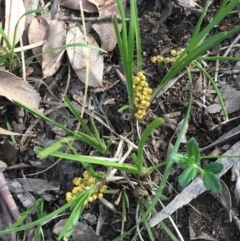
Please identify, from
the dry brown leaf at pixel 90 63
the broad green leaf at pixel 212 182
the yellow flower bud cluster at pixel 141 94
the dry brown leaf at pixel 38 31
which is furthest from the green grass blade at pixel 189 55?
the dry brown leaf at pixel 38 31

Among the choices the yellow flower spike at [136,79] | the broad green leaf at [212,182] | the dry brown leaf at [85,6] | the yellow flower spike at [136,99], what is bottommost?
the broad green leaf at [212,182]

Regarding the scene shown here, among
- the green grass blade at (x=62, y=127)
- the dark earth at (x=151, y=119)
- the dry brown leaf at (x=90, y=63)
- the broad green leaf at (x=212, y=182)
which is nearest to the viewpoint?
the broad green leaf at (x=212, y=182)

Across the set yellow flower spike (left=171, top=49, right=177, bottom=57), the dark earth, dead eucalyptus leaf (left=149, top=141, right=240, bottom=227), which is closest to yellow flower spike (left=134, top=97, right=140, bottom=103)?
the dark earth

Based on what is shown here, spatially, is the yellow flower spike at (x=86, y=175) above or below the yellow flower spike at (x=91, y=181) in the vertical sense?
above

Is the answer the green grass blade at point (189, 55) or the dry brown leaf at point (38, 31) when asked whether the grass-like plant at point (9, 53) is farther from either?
the green grass blade at point (189, 55)

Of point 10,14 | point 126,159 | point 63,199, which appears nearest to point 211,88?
point 126,159

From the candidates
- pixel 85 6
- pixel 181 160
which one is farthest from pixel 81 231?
pixel 85 6

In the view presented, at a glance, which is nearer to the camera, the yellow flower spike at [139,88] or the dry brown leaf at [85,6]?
the yellow flower spike at [139,88]

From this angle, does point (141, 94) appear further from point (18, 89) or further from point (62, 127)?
point (18, 89)
